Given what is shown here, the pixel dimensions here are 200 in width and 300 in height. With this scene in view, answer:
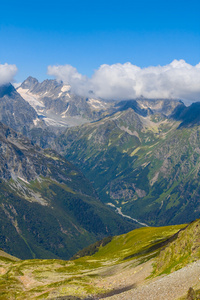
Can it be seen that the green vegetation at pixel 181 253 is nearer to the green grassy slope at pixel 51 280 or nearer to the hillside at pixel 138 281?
the hillside at pixel 138 281

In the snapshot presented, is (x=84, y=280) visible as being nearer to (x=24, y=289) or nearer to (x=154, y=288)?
(x=24, y=289)

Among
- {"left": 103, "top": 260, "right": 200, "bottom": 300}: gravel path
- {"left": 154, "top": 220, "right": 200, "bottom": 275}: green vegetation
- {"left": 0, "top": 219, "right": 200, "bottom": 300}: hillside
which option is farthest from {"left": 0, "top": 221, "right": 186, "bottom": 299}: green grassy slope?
{"left": 103, "top": 260, "right": 200, "bottom": 300}: gravel path

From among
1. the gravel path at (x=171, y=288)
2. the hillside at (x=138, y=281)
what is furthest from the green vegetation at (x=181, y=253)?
the gravel path at (x=171, y=288)

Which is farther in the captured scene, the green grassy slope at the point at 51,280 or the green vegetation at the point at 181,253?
the green grassy slope at the point at 51,280

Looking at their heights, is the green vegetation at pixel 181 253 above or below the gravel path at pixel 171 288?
below

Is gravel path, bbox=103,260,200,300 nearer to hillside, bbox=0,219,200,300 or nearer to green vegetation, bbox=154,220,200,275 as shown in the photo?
hillside, bbox=0,219,200,300

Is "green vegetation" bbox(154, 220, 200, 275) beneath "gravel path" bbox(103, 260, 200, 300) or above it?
beneath

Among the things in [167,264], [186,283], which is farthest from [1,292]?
[186,283]

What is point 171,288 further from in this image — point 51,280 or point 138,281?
point 51,280
